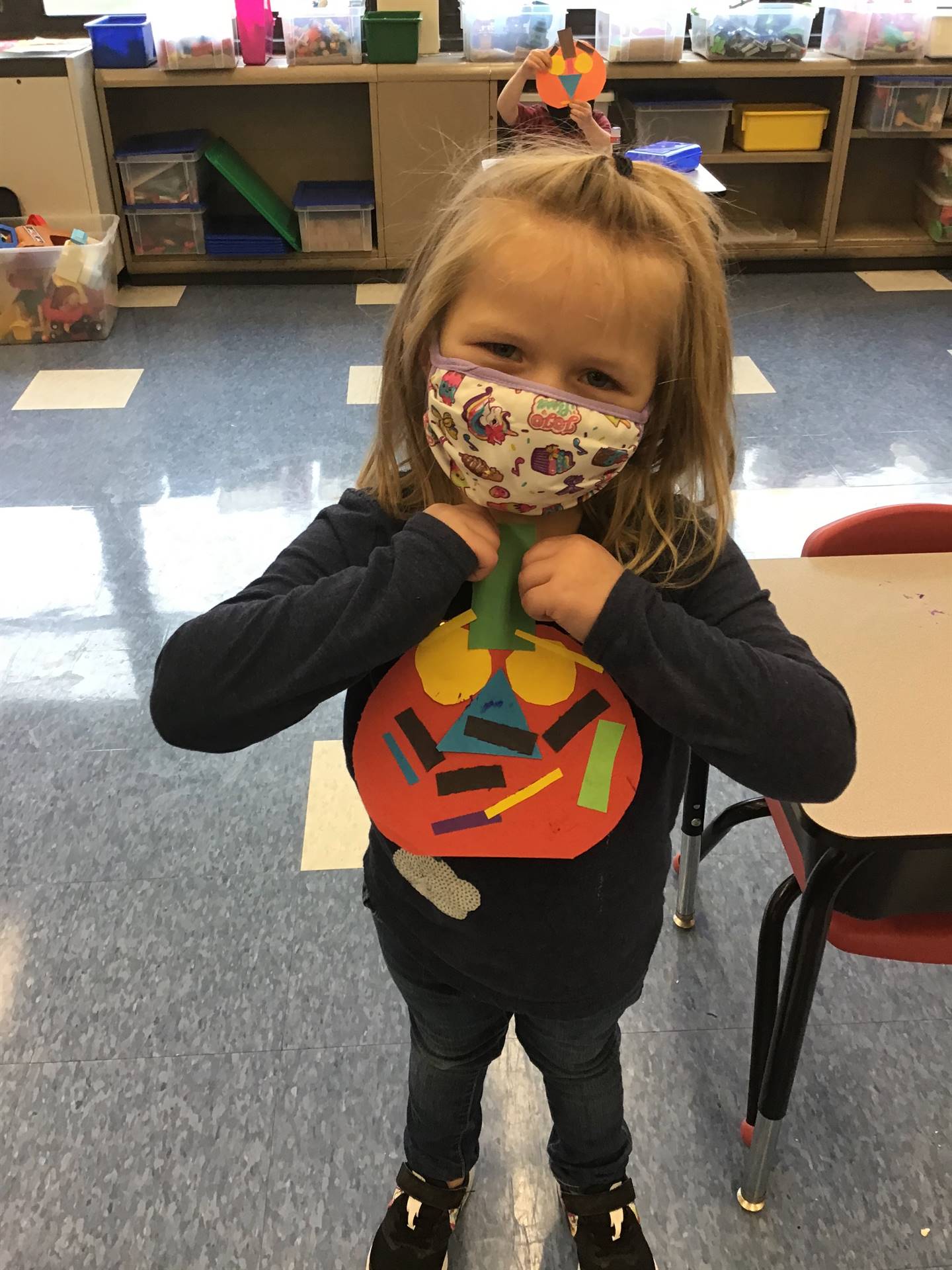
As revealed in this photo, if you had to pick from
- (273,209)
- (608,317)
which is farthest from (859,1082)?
(273,209)

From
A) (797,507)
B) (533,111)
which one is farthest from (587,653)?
(533,111)

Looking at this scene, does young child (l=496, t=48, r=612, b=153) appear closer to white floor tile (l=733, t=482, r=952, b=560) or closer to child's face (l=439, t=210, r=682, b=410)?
white floor tile (l=733, t=482, r=952, b=560)

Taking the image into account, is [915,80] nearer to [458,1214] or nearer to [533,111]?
[533,111]

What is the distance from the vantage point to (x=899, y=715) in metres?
0.87

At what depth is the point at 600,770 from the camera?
27.1 inches

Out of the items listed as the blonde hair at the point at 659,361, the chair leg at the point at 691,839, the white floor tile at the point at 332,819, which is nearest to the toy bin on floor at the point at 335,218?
the white floor tile at the point at 332,819

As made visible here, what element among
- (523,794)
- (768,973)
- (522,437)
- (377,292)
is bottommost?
(377,292)

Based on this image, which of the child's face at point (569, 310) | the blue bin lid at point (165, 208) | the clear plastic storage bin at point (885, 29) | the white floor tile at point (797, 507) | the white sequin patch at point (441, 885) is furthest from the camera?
the blue bin lid at point (165, 208)

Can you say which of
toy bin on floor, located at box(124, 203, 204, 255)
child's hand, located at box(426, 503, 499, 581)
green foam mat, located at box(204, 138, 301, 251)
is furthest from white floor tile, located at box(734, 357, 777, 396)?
child's hand, located at box(426, 503, 499, 581)

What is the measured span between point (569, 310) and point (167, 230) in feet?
10.4

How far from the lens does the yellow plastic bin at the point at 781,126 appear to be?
3312mm

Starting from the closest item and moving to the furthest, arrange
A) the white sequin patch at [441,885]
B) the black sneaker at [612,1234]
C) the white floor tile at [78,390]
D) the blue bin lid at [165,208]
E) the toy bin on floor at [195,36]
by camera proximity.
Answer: the white sequin patch at [441,885] < the black sneaker at [612,1234] < the white floor tile at [78,390] < the toy bin on floor at [195,36] < the blue bin lid at [165,208]

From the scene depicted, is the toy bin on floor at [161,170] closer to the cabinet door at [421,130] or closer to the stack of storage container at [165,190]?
the stack of storage container at [165,190]

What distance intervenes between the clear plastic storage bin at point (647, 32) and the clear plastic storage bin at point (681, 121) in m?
0.13
